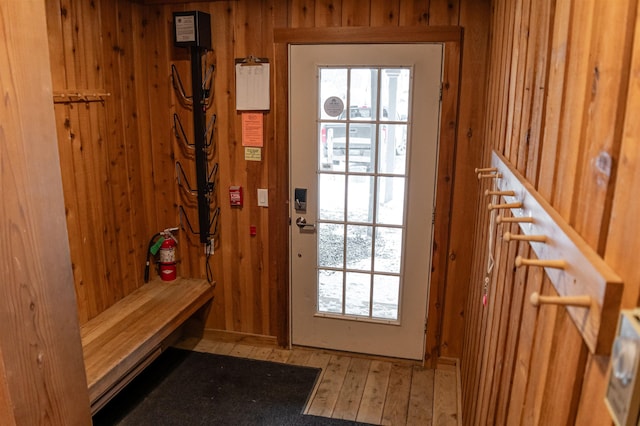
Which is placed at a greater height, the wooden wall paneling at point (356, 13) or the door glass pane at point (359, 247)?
the wooden wall paneling at point (356, 13)

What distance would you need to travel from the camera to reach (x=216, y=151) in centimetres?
329

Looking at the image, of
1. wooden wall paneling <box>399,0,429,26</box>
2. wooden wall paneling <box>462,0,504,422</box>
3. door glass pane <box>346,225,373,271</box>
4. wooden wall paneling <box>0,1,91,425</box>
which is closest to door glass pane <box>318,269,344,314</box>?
door glass pane <box>346,225,373,271</box>

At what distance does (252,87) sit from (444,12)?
1243 millimetres

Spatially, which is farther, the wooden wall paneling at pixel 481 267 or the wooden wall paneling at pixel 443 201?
the wooden wall paneling at pixel 443 201

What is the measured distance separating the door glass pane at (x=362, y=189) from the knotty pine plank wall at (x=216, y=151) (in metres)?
0.27

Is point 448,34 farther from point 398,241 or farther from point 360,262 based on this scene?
point 360,262

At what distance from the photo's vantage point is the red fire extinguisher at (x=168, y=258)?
3410 millimetres

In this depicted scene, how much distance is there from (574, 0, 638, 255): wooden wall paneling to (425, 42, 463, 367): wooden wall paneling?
6.85ft

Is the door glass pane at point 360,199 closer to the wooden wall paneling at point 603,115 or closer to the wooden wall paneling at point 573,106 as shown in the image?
the wooden wall paneling at point 573,106

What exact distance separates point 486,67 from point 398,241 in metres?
1.17

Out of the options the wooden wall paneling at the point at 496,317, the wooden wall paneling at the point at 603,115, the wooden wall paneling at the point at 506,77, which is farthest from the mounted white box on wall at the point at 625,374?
the wooden wall paneling at the point at 506,77

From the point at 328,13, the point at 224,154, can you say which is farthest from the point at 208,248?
the point at 328,13

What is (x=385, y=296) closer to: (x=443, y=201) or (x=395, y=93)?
(x=443, y=201)

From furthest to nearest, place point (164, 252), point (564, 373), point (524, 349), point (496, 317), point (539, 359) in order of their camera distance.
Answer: point (164, 252) → point (496, 317) → point (524, 349) → point (539, 359) → point (564, 373)
